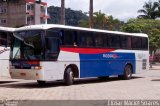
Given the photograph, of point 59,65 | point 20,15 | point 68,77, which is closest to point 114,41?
point 68,77

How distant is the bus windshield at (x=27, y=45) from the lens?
20.6 m

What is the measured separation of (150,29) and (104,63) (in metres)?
49.8

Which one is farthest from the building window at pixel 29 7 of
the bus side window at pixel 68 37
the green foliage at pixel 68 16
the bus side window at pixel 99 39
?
the bus side window at pixel 68 37

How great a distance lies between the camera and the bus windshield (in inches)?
812

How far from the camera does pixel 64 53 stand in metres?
21.7

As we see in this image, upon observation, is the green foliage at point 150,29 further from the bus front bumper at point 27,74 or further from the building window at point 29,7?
the bus front bumper at point 27,74

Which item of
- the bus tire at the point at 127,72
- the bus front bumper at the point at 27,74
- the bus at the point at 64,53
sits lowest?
the bus tire at the point at 127,72

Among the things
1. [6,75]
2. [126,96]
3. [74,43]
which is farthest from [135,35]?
[126,96]

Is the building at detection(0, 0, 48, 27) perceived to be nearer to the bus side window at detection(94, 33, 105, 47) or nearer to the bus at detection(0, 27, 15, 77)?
the bus side window at detection(94, 33, 105, 47)

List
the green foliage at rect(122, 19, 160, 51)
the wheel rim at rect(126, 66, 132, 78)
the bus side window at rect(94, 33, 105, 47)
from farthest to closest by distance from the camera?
1. the green foliage at rect(122, 19, 160, 51)
2. the wheel rim at rect(126, 66, 132, 78)
3. the bus side window at rect(94, 33, 105, 47)

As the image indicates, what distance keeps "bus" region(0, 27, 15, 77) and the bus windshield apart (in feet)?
5.99

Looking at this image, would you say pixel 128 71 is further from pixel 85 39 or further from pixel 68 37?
pixel 68 37

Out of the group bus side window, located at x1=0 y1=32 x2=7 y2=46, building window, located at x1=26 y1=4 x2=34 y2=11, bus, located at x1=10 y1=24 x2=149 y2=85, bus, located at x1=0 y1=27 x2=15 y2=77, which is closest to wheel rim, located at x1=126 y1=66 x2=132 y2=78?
bus, located at x1=10 y1=24 x2=149 y2=85

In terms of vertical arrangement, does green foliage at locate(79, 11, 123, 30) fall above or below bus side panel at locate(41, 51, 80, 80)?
above
